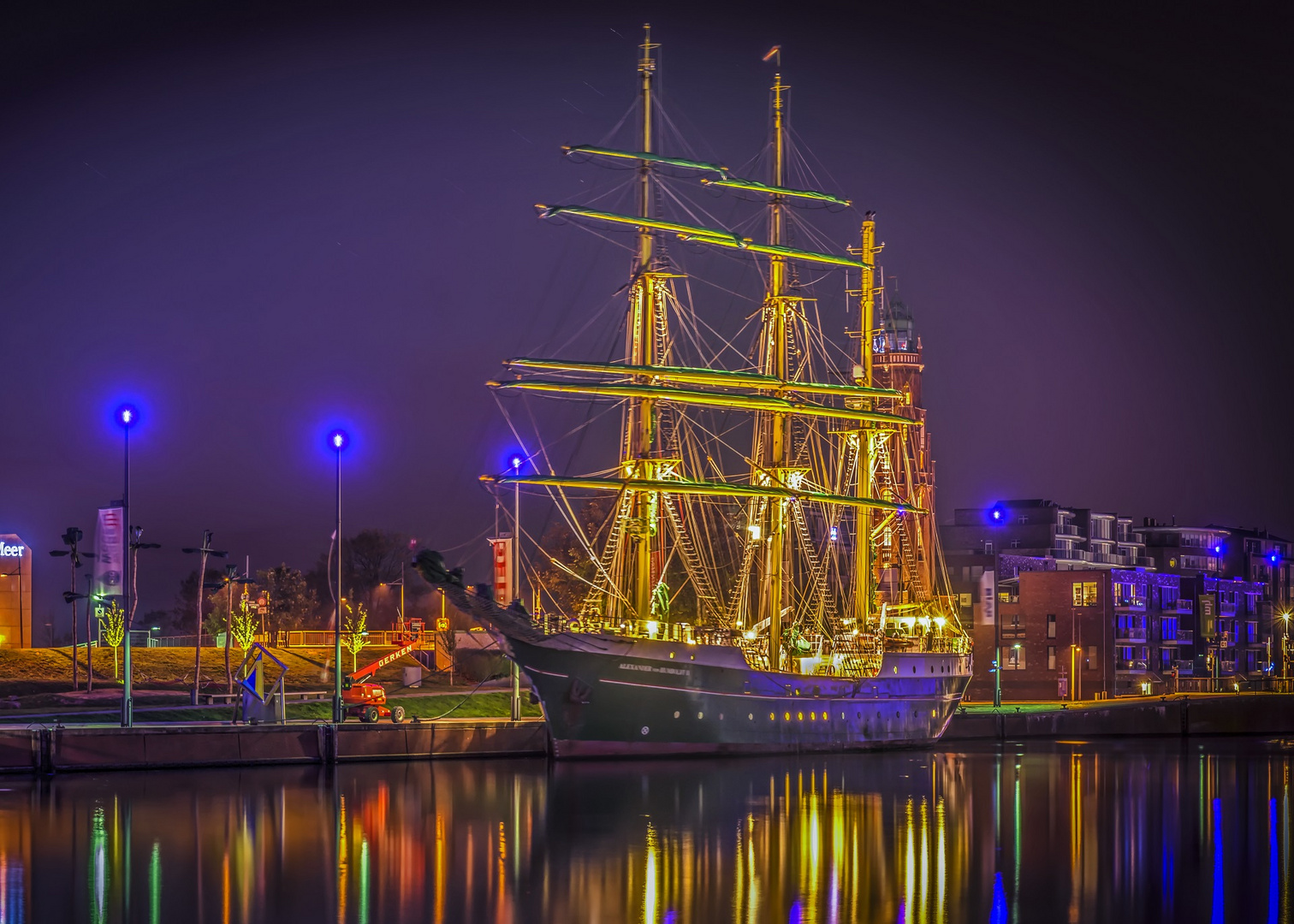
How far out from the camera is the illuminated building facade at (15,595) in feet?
311

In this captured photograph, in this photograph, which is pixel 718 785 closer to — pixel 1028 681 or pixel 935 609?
pixel 935 609

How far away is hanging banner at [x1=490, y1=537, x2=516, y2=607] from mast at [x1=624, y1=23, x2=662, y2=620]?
17.1 ft

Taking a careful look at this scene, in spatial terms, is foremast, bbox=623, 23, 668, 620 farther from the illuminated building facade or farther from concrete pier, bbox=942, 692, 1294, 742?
the illuminated building facade

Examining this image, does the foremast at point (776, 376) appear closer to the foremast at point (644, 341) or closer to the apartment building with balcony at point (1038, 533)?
the foremast at point (644, 341)

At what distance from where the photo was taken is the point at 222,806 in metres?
41.5

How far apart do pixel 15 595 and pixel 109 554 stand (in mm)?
38112

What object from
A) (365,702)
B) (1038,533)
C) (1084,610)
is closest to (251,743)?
(365,702)

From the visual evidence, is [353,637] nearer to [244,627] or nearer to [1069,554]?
[244,627]

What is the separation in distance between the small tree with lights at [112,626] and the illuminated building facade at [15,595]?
4594 mm

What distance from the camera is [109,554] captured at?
Answer: 61.8 metres

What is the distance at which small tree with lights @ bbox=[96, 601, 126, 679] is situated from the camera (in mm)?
88062

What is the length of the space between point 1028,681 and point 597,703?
182 feet

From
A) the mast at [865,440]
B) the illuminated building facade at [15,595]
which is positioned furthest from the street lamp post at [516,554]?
the illuminated building facade at [15,595]

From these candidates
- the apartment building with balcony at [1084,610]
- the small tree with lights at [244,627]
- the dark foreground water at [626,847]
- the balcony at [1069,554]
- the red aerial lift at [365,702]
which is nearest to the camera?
the dark foreground water at [626,847]
